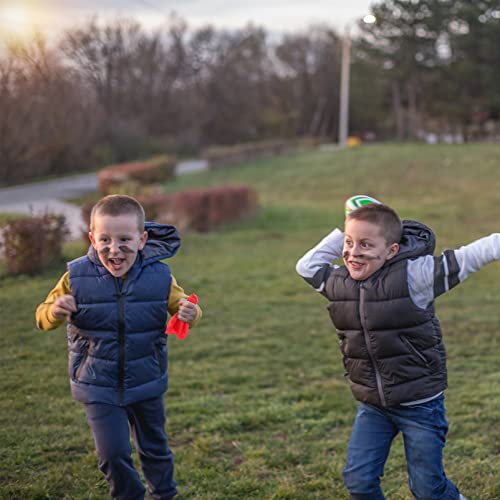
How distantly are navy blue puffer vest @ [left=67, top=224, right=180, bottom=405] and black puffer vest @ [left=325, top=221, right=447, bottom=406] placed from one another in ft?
2.78

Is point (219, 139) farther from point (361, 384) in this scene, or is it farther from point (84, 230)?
point (361, 384)

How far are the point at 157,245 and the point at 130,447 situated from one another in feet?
3.03

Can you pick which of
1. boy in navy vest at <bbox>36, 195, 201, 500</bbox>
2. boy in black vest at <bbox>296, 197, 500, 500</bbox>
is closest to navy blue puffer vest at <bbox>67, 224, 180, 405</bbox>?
boy in navy vest at <bbox>36, 195, 201, 500</bbox>

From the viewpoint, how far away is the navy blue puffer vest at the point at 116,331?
3.21 meters

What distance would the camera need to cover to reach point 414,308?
309 cm

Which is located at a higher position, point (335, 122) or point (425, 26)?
point (425, 26)

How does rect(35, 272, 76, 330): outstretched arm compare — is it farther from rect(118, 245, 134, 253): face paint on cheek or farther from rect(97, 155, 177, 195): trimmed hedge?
rect(97, 155, 177, 195): trimmed hedge

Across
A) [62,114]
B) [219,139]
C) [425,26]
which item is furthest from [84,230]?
[219,139]

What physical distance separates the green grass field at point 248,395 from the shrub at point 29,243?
0.26 meters

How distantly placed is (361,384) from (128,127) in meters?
39.4

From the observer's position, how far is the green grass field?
408 centimetres

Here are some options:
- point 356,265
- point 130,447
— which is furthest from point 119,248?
point 356,265

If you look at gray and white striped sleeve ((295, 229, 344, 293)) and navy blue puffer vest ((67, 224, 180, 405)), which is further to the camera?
gray and white striped sleeve ((295, 229, 344, 293))

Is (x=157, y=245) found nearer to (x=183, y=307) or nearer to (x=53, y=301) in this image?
(x=183, y=307)
